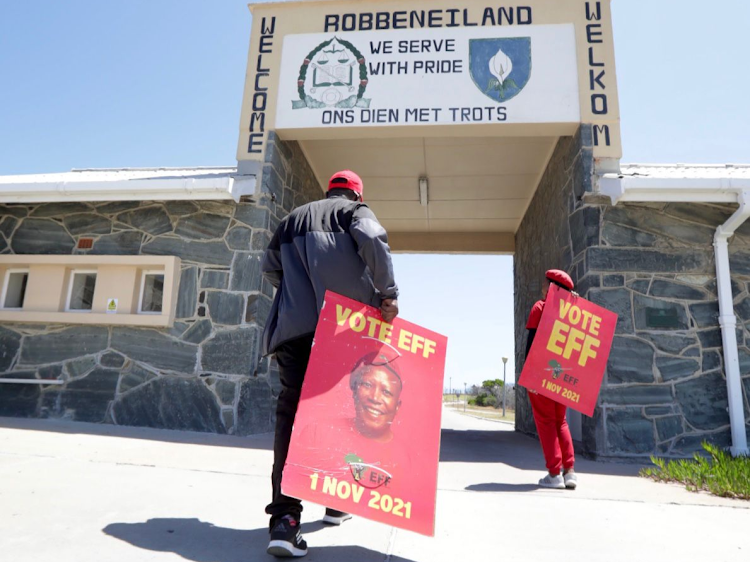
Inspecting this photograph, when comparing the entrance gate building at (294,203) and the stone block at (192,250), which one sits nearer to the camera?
the entrance gate building at (294,203)

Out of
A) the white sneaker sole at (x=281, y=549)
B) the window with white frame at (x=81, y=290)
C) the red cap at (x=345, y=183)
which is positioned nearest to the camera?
the white sneaker sole at (x=281, y=549)

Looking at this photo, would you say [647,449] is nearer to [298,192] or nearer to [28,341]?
[298,192]

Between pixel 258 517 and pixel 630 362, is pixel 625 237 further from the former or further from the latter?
pixel 258 517

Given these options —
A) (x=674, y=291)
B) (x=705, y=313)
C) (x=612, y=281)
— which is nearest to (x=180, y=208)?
(x=612, y=281)

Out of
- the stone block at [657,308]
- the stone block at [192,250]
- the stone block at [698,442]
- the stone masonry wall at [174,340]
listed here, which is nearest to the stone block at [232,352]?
the stone masonry wall at [174,340]

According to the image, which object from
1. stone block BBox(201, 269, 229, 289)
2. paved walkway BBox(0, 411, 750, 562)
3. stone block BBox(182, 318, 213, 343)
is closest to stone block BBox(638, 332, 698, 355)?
paved walkway BBox(0, 411, 750, 562)

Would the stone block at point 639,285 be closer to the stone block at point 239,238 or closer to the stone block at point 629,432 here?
the stone block at point 629,432

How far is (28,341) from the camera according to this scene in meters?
5.65

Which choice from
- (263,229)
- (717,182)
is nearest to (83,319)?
(263,229)

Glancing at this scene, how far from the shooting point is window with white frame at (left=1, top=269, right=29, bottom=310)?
5.98m

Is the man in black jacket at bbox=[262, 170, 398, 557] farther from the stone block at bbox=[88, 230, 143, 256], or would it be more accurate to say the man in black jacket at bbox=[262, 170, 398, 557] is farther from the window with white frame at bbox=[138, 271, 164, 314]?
the stone block at bbox=[88, 230, 143, 256]

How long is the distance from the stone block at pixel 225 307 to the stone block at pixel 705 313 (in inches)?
176

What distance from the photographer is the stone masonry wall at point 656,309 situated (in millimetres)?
4824

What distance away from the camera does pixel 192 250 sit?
564 cm
